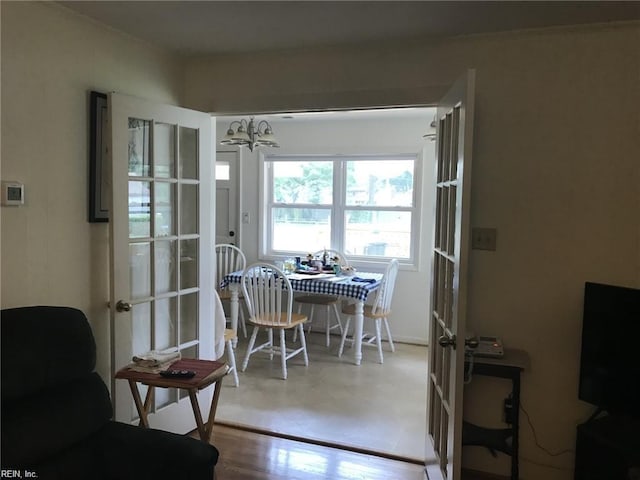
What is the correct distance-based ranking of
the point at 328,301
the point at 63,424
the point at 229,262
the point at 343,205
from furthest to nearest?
the point at 229,262
the point at 343,205
the point at 328,301
the point at 63,424

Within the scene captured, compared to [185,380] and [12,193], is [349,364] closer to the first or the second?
[185,380]

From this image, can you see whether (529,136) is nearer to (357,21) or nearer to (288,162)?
(357,21)

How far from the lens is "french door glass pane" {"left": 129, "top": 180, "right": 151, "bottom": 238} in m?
2.55

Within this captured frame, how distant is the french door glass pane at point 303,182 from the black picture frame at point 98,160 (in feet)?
10.5

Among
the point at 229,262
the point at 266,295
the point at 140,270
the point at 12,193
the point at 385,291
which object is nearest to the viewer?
the point at 12,193

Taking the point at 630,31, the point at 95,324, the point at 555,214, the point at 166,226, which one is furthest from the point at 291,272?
the point at 630,31

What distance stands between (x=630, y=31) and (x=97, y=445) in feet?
9.47

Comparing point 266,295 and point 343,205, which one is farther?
point 343,205

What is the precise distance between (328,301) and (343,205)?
1.10 m

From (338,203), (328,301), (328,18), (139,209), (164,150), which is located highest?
(328,18)

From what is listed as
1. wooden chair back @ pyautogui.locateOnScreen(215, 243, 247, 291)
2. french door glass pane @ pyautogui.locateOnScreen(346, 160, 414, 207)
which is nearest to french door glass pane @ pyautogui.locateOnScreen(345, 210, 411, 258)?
french door glass pane @ pyautogui.locateOnScreen(346, 160, 414, 207)

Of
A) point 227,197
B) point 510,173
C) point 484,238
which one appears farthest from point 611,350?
point 227,197

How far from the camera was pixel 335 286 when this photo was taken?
4375mm

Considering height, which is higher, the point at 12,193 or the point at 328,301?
the point at 12,193
